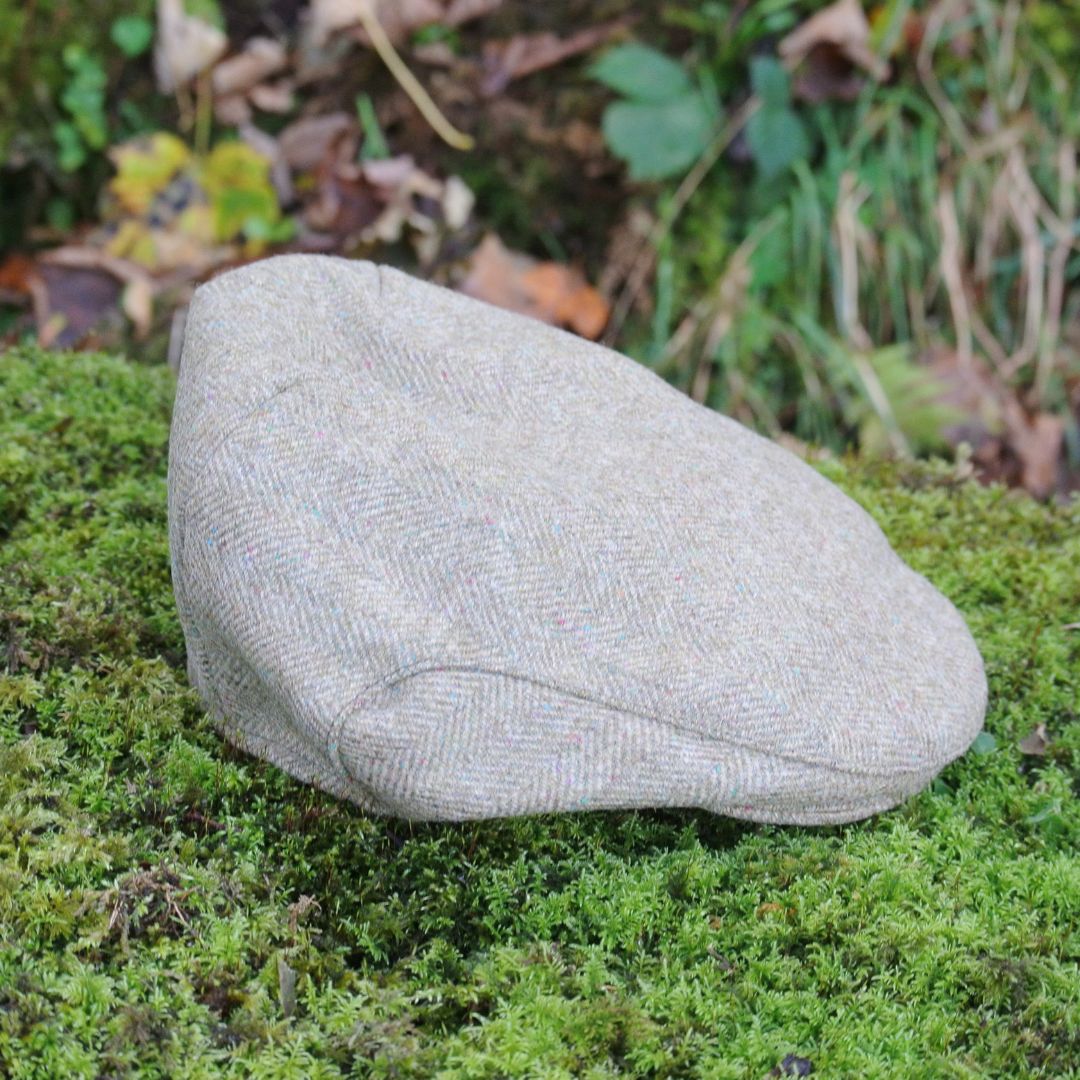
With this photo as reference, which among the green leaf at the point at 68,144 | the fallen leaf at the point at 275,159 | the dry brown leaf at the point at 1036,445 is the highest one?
the green leaf at the point at 68,144

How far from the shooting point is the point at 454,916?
66.5 inches

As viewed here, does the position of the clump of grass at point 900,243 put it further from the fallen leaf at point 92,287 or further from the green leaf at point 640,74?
the fallen leaf at point 92,287

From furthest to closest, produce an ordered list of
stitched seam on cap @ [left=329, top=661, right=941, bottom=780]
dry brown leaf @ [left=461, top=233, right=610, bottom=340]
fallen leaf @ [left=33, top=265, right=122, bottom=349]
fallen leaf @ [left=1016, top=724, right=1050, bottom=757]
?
dry brown leaf @ [left=461, top=233, right=610, bottom=340] < fallen leaf @ [left=33, top=265, right=122, bottom=349] < fallen leaf @ [left=1016, top=724, right=1050, bottom=757] < stitched seam on cap @ [left=329, top=661, right=941, bottom=780]

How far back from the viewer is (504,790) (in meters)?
1.61

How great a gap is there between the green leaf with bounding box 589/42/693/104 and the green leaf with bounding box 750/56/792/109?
234mm

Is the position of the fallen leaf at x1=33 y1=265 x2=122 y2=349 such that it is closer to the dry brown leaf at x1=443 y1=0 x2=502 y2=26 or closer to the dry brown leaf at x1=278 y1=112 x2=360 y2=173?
the dry brown leaf at x1=278 y1=112 x2=360 y2=173

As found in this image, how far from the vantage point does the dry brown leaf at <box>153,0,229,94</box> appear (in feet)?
13.0

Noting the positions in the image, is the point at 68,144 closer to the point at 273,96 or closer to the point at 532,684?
the point at 273,96

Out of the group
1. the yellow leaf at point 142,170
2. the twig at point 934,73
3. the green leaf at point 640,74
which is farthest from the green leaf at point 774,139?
the yellow leaf at point 142,170

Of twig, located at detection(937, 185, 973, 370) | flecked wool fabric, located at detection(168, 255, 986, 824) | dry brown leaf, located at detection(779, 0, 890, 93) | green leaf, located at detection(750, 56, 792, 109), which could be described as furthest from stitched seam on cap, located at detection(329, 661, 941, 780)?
dry brown leaf, located at detection(779, 0, 890, 93)

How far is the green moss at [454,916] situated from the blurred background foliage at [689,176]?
2.08 metres

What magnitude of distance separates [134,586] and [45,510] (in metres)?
0.30

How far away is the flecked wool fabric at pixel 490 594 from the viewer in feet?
5.26

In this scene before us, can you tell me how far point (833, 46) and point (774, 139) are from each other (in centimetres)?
38
